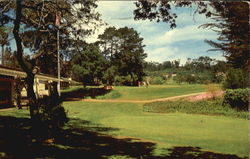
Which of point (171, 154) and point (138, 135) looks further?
point (138, 135)

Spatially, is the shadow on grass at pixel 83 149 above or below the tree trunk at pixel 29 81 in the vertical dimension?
below

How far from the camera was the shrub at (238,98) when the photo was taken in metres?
24.5

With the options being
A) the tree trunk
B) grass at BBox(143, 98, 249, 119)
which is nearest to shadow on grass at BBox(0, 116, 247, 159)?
the tree trunk

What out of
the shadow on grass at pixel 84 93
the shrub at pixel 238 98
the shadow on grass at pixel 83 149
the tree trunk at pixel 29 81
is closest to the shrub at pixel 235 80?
the shrub at pixel 238 98

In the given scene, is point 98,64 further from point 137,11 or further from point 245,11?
point 245,11

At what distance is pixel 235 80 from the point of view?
26.4 metres

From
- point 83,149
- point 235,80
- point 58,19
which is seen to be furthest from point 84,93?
point 83,149

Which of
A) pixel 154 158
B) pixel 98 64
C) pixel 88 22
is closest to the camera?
pixel 154 158

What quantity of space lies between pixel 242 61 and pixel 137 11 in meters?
4.02

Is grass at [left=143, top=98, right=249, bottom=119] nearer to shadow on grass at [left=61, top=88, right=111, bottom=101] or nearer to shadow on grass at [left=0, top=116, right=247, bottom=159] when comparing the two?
shadow on grass at [left=0, top=116, right=247, bottom=159]

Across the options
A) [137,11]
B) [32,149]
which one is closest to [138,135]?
[32,149]

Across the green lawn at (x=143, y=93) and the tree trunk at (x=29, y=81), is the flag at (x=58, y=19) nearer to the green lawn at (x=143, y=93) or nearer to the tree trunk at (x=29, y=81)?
the tree trunk at (x=29, y=81)

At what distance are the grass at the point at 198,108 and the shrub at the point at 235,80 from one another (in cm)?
230

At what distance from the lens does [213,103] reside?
1099 inches
